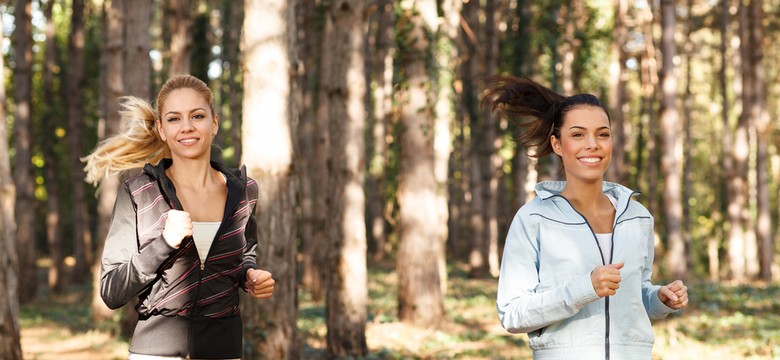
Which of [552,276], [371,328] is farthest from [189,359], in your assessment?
[371,328]

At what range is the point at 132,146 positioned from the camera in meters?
4.23

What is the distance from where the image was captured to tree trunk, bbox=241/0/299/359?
7.71 m

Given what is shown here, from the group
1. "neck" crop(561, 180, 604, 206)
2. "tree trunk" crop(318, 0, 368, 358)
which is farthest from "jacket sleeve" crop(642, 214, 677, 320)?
"tree trunk" crop(318, 0, 368, 358)

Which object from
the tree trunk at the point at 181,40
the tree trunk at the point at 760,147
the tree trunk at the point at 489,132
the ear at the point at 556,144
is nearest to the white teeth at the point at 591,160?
the ear at the point at 556,144

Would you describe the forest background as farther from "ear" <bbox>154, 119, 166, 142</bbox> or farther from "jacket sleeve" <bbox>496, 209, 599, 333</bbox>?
"ear" <bbox>154, 119, 166, 142</bbox>

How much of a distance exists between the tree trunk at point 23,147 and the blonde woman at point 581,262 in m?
16.4

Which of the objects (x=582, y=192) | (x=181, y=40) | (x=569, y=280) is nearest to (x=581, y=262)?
(x=569, y=280)

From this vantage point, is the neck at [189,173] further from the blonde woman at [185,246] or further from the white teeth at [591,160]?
the white teeth at [591,160]

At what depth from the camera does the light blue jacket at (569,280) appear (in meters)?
3.57

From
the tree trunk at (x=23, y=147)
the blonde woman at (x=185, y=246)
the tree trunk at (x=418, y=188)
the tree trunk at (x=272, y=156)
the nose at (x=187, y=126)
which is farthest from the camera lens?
the tree trunk at (x=23, y=147)

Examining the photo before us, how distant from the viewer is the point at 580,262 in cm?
360

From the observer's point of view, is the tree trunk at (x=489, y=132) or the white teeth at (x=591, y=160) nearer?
the white teeth at (x=591, y=160)

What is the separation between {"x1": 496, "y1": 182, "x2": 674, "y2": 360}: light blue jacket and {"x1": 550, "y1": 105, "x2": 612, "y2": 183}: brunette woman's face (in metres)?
0.14

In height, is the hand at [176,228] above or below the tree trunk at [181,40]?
below
